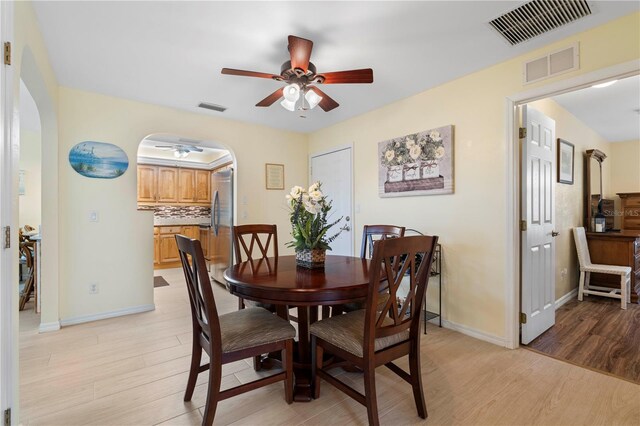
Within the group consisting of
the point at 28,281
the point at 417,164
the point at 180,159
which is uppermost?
the point at 180,159

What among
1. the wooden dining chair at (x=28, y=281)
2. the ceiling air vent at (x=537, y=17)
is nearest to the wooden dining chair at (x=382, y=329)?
the ceiling air vent at (x=537, y=17)

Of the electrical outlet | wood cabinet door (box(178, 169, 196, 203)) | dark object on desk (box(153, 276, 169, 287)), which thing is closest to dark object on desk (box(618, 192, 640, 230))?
the electrical outlet

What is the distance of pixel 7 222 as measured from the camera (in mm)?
1272

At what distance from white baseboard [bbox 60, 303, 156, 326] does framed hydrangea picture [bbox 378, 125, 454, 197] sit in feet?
9.88

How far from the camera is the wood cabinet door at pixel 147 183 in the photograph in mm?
5828

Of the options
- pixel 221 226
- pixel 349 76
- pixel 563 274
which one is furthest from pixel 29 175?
pixel 563 274

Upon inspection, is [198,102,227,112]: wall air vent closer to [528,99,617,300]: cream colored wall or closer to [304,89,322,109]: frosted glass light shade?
[304,89,322,109]: frosted glass light shade

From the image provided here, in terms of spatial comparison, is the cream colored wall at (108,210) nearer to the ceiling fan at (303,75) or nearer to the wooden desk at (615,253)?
the ceiling fan at (303,75)

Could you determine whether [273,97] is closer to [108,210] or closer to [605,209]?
[108,210]

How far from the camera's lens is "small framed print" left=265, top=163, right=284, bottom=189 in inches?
168

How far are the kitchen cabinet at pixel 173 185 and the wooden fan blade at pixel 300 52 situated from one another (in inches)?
199

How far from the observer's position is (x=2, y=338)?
1.23 meters

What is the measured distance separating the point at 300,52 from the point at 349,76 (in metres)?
0.36

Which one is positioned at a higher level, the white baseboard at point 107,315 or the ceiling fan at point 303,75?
the ceiling fan at point 303,75
